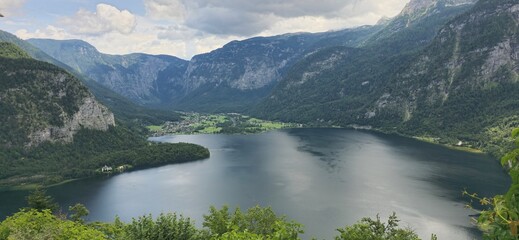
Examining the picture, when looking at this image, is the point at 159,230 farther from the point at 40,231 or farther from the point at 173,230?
the point at 40,231

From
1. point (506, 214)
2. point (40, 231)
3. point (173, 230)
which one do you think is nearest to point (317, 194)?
point (40, 231)

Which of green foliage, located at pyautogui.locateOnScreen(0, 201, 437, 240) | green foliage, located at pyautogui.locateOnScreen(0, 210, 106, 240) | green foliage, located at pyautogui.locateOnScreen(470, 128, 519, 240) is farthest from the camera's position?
green foliage, located at pyautogui.locateOnScreen(0, 210, 106, 240)

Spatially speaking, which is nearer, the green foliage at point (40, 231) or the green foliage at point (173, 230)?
the green foliage at point (173, 230)

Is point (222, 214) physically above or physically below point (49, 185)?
above

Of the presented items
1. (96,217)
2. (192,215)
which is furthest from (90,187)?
(192,215)

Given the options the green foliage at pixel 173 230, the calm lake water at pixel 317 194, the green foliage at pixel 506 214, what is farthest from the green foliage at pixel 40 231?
the calm lake water at pixel 317 194

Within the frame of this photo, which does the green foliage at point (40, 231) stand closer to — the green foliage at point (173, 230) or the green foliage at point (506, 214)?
the green foliage at point (173, 230)

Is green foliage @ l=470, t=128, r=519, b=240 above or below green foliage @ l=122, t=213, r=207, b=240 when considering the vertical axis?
above

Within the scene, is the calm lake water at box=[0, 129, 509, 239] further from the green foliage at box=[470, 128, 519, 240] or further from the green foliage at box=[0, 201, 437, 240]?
the green foliage at box=[470, 128, 519, 240]

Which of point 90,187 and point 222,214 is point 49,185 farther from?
point 222,214

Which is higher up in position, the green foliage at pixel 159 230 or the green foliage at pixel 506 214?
the green foliage at pixel 506 214

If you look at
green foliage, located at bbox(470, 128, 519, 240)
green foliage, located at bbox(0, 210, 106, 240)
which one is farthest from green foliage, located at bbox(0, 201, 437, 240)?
green foliage, located at bbox(470, 128, 519, 240)
